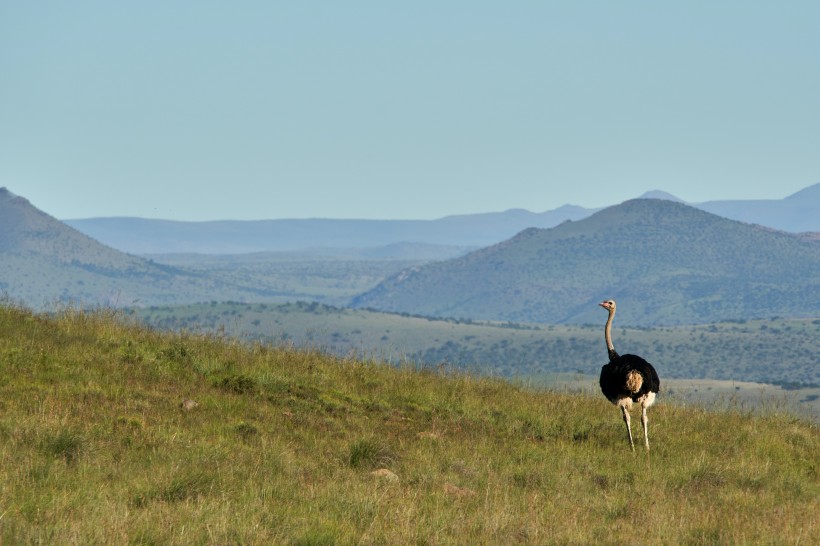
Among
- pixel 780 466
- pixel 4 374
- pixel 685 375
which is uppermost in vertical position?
pixel 4 374

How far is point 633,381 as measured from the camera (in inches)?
606

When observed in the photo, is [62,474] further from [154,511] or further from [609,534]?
[609,534]

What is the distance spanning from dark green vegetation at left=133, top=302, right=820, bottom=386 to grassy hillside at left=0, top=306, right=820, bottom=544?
96.8 meters

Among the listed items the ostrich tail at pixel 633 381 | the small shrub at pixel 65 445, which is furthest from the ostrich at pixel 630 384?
the small shrub at pixel 65 445

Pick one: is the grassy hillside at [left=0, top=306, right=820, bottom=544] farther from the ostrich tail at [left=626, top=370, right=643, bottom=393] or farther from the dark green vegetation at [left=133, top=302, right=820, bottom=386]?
the dark green vegetation at [left=133, top=302, right=820, bottom=386]

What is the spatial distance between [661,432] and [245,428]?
6.25 meters

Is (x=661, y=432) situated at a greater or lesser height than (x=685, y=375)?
greater

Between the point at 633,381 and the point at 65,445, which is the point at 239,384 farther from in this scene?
the point at 633,381

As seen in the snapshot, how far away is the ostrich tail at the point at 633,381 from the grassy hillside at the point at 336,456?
2.73ft

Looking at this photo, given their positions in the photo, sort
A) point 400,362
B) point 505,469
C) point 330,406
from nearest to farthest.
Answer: point 505,469 < point 330,406 < point 400,362

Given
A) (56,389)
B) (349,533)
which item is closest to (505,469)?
(349,533)

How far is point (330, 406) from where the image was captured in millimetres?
16344

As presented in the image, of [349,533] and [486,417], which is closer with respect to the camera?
[349,533]

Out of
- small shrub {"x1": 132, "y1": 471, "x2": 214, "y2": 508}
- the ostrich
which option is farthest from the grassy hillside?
the ostrich
